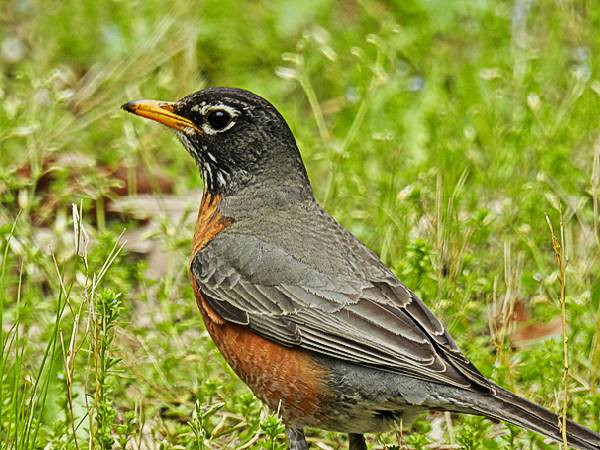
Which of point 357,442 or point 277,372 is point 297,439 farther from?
point 277,372

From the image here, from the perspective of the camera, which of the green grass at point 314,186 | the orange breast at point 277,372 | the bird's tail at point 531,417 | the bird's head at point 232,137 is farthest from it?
the bird's head at point 232,137

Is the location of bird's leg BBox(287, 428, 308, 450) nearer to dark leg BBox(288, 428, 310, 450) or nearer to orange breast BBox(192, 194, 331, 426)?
dark leg BBox(288, 428, 310, 450)

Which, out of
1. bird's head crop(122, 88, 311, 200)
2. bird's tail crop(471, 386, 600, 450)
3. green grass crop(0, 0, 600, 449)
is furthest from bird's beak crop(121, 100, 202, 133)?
bird's tail crop(471, 386, 600, 450)

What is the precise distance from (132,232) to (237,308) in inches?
84.8

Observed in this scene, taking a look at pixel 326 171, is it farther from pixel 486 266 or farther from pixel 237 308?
pixel 237 308

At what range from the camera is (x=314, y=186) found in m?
7.09

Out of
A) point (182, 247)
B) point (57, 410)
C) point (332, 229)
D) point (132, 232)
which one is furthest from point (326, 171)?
point (57, 410)

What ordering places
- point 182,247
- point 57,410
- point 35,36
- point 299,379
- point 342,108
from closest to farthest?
point 299,379
point 57,410
point 182,247
point 342,108
point 35,36

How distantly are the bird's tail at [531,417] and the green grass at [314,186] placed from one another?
16 cm

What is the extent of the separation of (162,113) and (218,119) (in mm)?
253

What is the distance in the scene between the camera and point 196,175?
673cm

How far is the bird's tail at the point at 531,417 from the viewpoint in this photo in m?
3.98

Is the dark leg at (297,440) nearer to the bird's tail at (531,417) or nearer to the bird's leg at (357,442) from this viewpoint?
the bird's leg at (357,442)

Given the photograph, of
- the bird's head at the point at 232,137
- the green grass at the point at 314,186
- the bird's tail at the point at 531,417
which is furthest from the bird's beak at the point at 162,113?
the bird's tail at the point at 531,417
